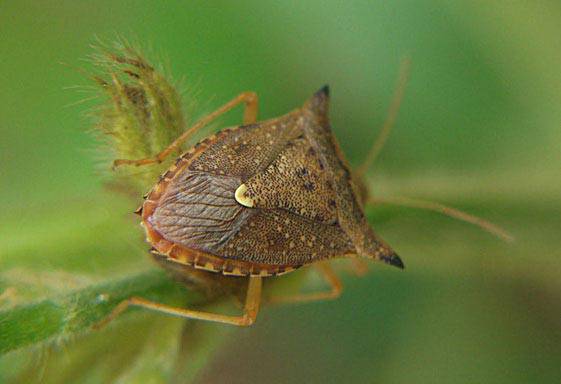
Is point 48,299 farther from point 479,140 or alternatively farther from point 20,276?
point 479,140

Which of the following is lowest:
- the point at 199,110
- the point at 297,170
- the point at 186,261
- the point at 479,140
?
the point at 186,261

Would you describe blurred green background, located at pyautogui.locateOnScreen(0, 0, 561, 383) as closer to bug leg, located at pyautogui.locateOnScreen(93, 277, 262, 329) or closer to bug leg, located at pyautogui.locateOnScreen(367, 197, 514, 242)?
bug leg, located at pyautogui.locateOnScreen(367, 197, 514, 242)

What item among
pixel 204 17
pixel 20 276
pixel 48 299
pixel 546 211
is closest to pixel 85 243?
pixel 20 276

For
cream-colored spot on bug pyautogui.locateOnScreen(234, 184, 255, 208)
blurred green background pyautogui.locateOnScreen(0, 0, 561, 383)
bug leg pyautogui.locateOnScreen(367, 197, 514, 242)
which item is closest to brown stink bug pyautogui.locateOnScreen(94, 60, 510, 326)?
cream-colored spot on bug pyautogui.locateOnScreen(234, 184, 255, 208)

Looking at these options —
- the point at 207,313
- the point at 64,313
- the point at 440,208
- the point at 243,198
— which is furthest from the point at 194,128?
the point at 440,208

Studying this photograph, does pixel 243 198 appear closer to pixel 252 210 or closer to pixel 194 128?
pixel 252 210

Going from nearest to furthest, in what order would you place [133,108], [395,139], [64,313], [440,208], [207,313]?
[64,313]
[133,108]
[207,313]
[440,208]
[395,139]

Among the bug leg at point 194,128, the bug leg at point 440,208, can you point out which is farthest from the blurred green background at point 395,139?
the bug leg at point 194,128
